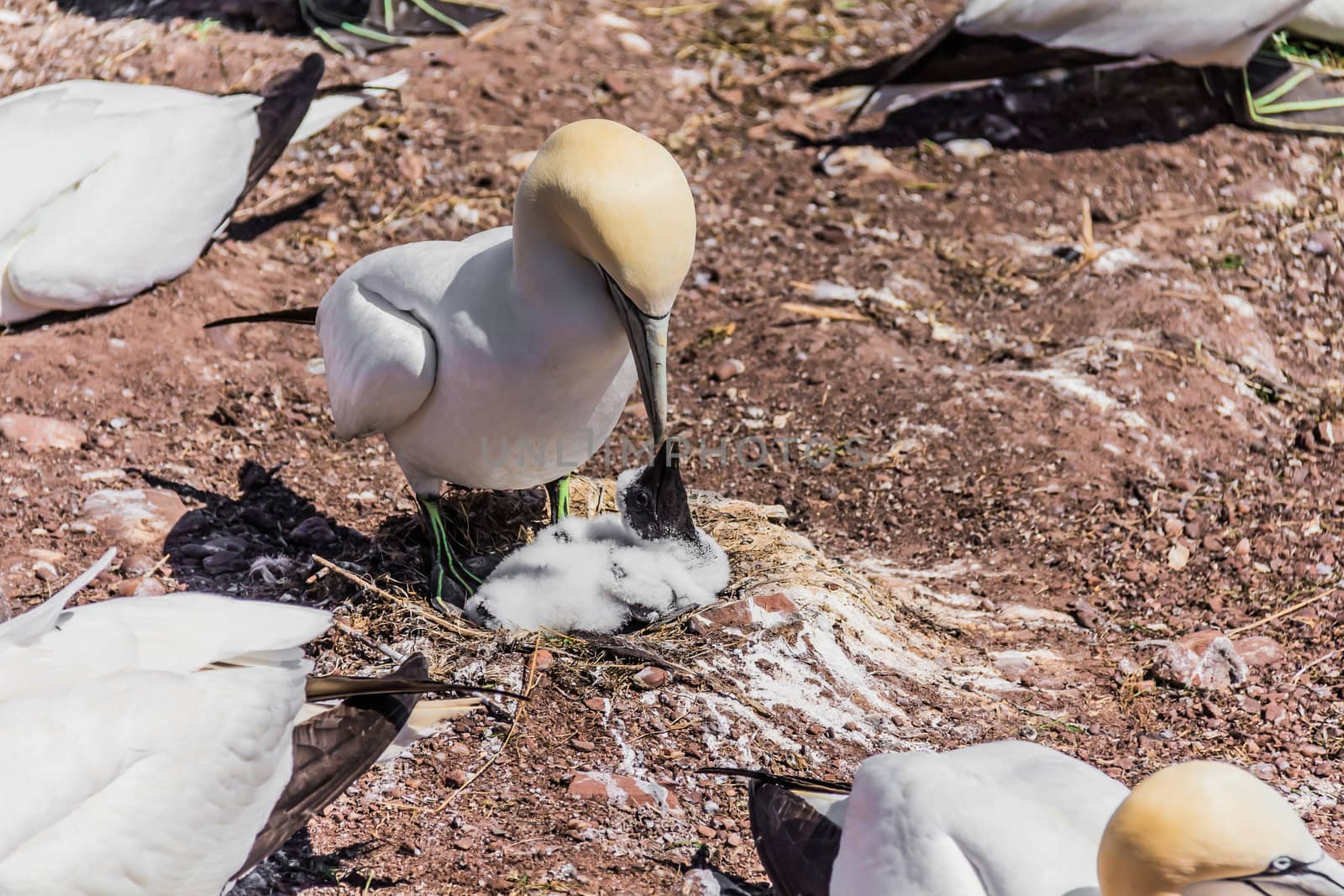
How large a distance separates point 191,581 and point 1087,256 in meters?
3.81

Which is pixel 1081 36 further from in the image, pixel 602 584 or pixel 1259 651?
pixel 602 584

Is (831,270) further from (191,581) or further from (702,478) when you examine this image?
(191,581)

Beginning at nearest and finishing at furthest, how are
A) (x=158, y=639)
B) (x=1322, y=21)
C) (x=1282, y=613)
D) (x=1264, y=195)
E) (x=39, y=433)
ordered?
(x=158, y=639)
(x=1282, y=613)
(x=39, y=433)
(x=1264, y=195)
(x=1322, y=21)

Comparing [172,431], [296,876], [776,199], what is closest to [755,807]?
[296,876]

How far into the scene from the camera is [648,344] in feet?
9.93

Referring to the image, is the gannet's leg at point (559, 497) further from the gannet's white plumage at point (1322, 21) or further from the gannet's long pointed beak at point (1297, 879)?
the gannet's white plumage at point (1322, 21)

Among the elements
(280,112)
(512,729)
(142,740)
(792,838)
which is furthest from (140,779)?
(280,112)

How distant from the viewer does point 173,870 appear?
256 cm

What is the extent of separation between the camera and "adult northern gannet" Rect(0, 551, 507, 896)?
2.44m

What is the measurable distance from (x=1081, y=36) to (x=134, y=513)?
4.76 meters

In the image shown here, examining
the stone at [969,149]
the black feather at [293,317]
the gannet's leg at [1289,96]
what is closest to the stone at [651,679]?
Result: the black feather at [293,317]

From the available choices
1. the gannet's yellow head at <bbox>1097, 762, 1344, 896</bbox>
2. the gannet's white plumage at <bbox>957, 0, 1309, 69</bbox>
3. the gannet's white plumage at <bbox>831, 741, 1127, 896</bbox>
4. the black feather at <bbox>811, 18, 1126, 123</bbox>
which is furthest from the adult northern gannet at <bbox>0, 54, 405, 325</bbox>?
the gannet's yellow head at <bbox>1097, 762, 1344, 896</bbox>

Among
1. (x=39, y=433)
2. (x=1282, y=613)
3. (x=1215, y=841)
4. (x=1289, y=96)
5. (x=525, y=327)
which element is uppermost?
(x=525, y=327)

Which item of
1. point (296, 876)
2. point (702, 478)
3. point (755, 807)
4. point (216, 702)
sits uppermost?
point (216, 702)
